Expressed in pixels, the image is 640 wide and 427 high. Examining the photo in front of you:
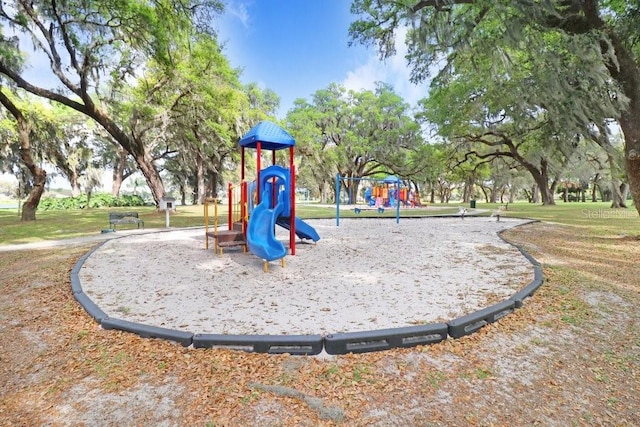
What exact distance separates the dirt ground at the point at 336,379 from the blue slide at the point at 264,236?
2439 mm

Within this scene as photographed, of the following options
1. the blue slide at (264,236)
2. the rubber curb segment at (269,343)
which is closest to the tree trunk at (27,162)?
the blue slide at (264,236)

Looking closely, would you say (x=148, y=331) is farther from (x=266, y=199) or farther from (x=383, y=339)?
(x=266, y=199)

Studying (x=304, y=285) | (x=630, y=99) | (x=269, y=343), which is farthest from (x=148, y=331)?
(x=630, y=99)

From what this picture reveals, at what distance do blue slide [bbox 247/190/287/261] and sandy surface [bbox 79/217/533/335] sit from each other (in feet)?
0.96

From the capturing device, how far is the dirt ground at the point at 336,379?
77.2 inches

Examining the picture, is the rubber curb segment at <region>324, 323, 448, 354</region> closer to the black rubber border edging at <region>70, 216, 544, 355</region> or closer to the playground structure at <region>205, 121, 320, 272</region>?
the black rubber border edging at <region>70, 216, 544, 355</region>

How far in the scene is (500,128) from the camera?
21203 millimetres

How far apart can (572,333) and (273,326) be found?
2782mm

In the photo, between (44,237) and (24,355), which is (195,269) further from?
(44,237)

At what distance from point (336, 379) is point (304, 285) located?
223 centimetres

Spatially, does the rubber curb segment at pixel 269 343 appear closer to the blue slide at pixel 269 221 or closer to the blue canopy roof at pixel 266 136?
the blue slide at pixel 269 221

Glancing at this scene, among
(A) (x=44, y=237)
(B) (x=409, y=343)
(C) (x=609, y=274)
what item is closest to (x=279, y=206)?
(B) (x=409, y=343)

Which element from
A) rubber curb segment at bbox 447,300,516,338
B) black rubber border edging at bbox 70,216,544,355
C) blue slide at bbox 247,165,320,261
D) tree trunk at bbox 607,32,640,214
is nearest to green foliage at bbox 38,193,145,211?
blue slide at bbox 247,165,320,261

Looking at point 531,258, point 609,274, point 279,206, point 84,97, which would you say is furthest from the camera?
point 84,97
